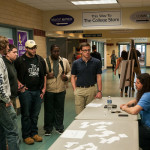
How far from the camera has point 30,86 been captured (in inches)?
184

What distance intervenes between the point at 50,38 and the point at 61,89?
695 cm

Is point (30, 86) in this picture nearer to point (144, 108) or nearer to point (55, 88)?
point (55, 88)

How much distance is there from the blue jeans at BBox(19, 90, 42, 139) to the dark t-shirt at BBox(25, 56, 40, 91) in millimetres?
124

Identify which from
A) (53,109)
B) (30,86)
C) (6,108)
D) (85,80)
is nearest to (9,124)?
(6,108)

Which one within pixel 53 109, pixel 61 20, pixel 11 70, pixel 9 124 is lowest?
pixel 53 109

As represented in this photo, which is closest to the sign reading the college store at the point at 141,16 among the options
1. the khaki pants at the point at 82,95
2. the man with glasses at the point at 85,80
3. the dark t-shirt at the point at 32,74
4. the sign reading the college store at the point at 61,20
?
the sign reading the college store at the point at 61,20

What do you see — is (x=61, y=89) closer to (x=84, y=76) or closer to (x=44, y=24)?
(x=84, y=76)

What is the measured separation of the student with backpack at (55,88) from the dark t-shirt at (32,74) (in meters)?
0.39

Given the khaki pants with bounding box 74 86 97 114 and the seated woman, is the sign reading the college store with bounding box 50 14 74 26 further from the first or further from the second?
the seated woman

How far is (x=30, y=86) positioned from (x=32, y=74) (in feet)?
0.70

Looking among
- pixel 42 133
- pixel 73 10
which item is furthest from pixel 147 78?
pixel 73 10

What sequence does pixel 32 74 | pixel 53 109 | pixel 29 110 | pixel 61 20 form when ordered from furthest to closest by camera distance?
pixel 61 20, pixel 53 109, pixel 29 110, pixel 32 74

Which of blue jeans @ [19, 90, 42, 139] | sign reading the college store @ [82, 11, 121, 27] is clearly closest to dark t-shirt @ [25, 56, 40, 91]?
blue jeans @ [19, 90, 42, 139]

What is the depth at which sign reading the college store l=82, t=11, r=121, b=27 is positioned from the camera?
820cm
